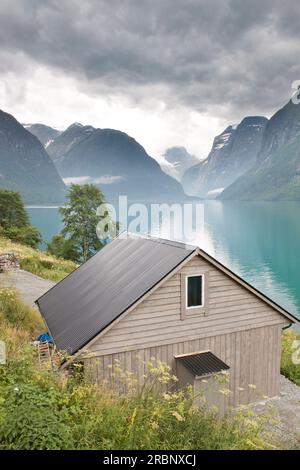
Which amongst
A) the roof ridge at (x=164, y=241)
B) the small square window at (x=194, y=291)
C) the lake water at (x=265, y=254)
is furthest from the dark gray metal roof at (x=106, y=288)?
the lake water at (x=265, y=254)

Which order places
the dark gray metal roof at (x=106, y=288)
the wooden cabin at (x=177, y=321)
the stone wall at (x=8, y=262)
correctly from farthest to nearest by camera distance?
the stone wall at (x=8, y=262)
the dark gray metal roof at (x=106, y=288)
the wooden cabin at (x=177, y=321)

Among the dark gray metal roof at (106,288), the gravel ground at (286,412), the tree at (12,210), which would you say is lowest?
the gravel ground at (286,412)

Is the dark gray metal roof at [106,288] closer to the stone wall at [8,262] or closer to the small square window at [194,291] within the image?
the small square window at [194,291]

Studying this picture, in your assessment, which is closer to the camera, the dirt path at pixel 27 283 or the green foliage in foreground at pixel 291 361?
the green foliage in foreground at pixel 291 361

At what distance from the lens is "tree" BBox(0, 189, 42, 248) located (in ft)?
156

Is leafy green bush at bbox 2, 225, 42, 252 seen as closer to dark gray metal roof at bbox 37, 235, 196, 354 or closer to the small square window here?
dark gray metal roof at bbox 37, 235, 196, 354

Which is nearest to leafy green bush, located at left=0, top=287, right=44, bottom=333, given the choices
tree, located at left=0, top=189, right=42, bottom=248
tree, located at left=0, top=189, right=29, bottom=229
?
tree, located at left=0, top=189, right=42, bottom=248

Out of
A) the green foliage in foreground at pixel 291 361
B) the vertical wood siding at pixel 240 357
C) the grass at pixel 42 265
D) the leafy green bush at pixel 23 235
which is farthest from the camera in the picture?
the leafy green bush at pixel 23 235

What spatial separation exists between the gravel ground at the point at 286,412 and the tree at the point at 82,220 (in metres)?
33.1

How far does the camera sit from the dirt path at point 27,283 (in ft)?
80.5

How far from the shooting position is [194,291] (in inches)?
477

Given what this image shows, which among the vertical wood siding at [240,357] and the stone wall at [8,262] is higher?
the stone wall at [8,262]

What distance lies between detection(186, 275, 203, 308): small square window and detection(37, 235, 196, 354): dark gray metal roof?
3.29 ft

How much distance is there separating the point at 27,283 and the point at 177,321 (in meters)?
19.3
